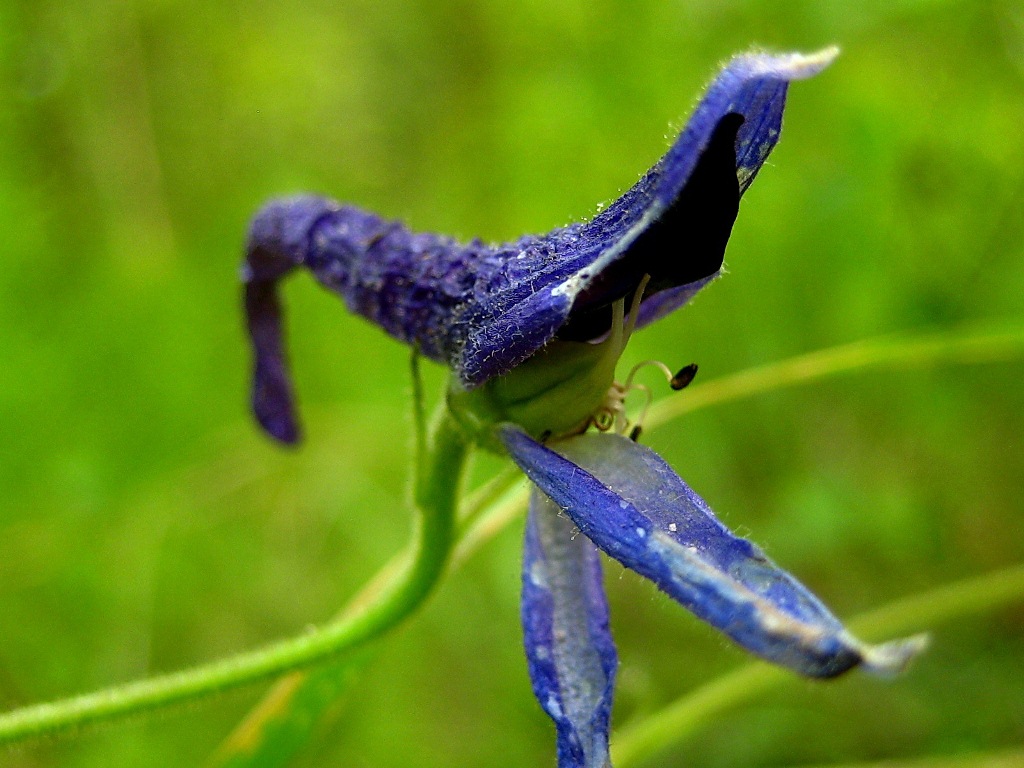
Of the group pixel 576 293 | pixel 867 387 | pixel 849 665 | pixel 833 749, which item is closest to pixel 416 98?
pixel 867 387

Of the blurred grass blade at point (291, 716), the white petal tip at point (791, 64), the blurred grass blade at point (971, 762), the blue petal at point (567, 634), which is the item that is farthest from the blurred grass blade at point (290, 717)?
the white petal tip at point (791, 64)

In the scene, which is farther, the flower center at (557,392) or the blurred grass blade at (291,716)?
the blurred grass blade at (291,716)

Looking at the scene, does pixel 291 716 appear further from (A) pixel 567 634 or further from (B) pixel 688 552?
(B) pixel 688 552

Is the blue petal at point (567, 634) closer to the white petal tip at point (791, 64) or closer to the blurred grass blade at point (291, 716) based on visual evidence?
the blurred grass blade at point (291, 716)

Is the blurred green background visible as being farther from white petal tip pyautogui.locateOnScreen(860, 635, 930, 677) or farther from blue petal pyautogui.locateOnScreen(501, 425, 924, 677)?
white petal tip pyautogui.locateOnScreen(860, 635, 930, 677)

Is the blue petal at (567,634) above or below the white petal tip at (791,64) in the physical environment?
below

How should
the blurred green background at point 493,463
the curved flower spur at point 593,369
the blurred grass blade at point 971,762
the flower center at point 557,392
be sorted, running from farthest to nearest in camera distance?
the blurred green background at point 493,463, the blurred grass blade at point 971,762, the flower center at point 557,392, the curved flower spur at point 593,369
